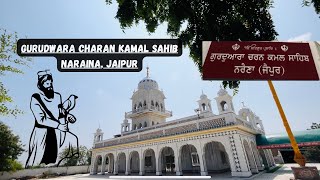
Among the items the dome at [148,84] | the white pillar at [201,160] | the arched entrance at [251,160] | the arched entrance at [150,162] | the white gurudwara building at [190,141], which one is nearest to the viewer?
the white gurudwara building at [190,141]

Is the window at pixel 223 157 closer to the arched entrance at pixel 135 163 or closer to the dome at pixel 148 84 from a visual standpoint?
the arched entrance at pixel 135 163

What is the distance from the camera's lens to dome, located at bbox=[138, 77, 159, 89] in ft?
111

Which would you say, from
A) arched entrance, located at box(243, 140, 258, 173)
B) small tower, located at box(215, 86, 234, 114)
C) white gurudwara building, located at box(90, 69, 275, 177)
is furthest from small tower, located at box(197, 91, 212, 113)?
arched entrance, located at box(243, 140, 258, 173)

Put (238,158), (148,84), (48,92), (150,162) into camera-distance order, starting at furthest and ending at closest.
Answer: (148,84) < (150,162) < (238,158) < (48,92)

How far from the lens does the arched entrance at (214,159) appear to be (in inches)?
805

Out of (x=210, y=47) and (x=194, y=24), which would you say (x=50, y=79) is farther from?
(x=194, y=24)

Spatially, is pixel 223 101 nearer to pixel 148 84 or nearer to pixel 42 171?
pixel 148 84

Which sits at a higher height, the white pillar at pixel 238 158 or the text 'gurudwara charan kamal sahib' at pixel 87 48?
the text 'gurudwara charan kamal sahib' at pixel 87 48

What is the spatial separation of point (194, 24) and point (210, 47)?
3.93 ft

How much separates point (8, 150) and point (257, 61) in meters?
33.2

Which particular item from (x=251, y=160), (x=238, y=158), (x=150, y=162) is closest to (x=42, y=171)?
(x=150, y=162)

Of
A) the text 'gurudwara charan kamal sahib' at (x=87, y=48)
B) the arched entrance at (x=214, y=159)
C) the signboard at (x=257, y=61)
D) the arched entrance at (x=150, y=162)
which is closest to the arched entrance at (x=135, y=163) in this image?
the arched entrance at (x=150, y=162)

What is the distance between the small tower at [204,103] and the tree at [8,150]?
81.7 ft

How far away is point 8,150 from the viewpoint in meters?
27.1
